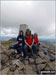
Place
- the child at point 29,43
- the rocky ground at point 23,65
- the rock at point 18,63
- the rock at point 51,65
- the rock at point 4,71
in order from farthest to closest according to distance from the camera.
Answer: the child at point 29,43 < the rock at point 51,65 < the rock at point 18,63 < the rocky ground at point 23,65 < the rock at point 4,71

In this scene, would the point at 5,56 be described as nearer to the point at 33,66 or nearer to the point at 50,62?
the point at 33,66

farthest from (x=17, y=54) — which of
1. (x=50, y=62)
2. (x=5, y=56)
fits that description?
(x=50, y=62)

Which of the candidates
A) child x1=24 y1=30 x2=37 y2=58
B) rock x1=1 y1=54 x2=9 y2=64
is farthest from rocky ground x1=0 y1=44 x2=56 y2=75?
child x1=24 y1=30 x2=37 y2=58

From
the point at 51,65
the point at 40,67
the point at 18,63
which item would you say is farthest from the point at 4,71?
the point at 51,65

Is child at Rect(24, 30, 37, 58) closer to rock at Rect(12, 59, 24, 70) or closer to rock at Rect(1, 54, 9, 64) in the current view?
rock at Rect(12, 59, 24, 70)

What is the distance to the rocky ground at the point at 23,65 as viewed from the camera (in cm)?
432

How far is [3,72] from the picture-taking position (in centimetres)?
414

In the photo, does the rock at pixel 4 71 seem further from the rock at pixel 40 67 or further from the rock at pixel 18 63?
the rock at pixel 40 67

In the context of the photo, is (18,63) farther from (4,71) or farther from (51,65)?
(51,65)

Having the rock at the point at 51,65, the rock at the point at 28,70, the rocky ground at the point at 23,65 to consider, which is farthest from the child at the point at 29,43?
the rock at the point at 51,65

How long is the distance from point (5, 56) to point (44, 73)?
2667 millimetres

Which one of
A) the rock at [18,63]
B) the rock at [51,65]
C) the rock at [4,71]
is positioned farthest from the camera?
the rock at [51,65]

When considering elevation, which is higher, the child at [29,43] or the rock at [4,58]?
the child at [29,43]

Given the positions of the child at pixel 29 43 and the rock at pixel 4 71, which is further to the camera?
the child at pixel 29 43
